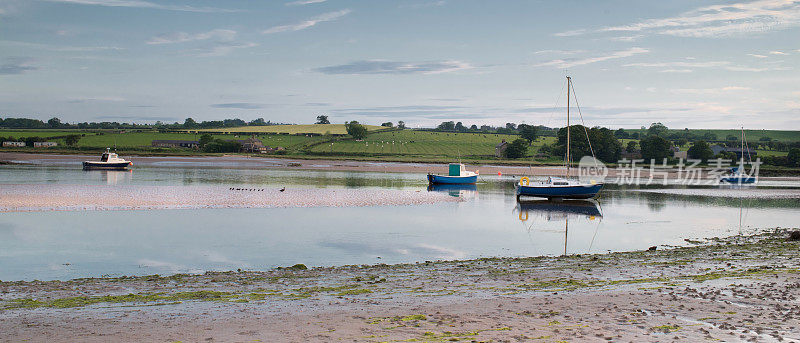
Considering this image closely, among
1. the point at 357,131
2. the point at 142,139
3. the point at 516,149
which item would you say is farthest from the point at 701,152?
the point at 142,139

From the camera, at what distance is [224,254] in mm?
19203

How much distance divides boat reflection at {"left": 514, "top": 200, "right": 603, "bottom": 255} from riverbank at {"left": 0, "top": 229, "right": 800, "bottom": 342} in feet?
37.5

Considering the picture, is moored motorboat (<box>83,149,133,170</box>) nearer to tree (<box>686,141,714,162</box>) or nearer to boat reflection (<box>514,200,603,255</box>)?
boat reflection (<box>514,200,603,255</box>)

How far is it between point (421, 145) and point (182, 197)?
104640 mm

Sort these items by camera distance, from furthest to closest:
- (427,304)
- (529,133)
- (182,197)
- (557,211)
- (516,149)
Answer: (529,133), (516,149), (182,197), (557,211), (427,304)

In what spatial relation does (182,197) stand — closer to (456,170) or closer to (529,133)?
(456,170)

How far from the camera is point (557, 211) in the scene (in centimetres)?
3656

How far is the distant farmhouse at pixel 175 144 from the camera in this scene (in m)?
139

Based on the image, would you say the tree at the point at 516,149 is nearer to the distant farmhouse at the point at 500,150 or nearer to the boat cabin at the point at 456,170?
the distant farmhouse at the point at 500,150

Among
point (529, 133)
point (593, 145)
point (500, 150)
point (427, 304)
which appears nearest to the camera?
point (427, 304)

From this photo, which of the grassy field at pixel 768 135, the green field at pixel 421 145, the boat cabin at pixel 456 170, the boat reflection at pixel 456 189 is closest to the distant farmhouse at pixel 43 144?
the green field at pixel 421 145

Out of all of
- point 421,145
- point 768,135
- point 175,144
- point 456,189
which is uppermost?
point 768,135

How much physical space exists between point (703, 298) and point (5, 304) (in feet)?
44.7

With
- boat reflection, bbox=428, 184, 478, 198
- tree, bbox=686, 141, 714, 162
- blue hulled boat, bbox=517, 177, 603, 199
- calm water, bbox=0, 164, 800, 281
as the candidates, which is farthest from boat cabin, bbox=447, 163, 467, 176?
tree, bbox=686, 141, 714, 162
